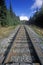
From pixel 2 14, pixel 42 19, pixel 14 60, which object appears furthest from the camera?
pixel 42 19

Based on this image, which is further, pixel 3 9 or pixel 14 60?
pixel 3 9

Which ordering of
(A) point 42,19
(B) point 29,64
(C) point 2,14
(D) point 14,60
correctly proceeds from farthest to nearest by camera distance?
(A) point 42,19, (C) point 2,14, (D) point 14,60, (B) point 29,64

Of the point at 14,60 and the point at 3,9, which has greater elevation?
the point at 3,9

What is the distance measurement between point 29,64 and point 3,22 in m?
34.5

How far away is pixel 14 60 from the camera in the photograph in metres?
4.81

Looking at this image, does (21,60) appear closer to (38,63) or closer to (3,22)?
(38,63)


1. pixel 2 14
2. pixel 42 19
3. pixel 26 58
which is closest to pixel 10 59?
pixel 26 58

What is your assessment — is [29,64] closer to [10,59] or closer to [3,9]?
[10,59]

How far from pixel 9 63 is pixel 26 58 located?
0.81 m

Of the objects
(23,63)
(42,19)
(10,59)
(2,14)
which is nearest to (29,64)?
(23,63)

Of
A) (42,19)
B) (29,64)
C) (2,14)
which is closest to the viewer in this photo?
(29,64)

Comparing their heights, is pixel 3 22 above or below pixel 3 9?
below

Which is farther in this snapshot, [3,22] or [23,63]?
[3,22]

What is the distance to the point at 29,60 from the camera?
190 inches
